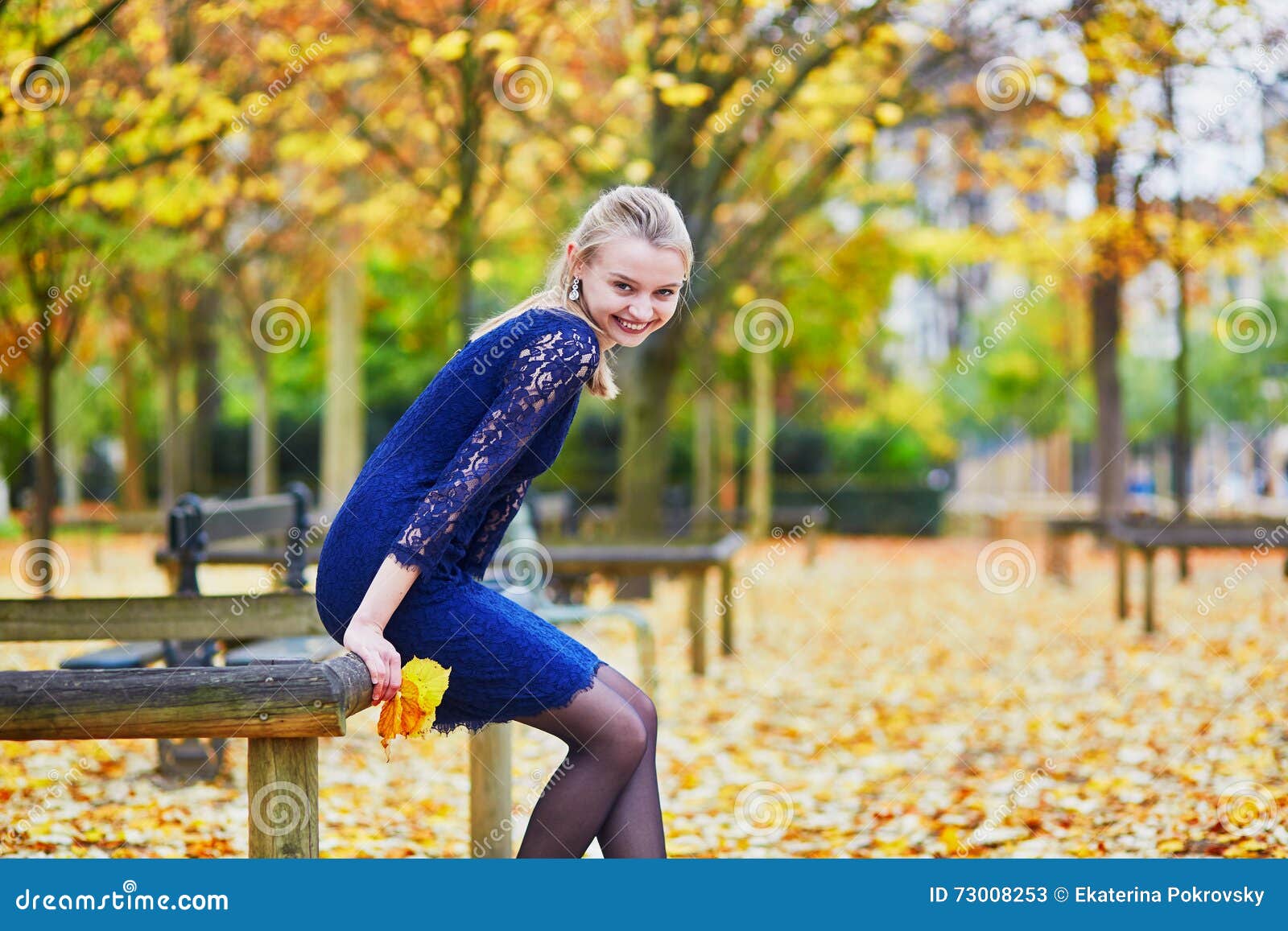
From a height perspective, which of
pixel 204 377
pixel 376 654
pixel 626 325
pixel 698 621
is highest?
pixel 204 377

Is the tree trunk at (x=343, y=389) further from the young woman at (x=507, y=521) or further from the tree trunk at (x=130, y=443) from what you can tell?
the young woman at (x=507, y=521)

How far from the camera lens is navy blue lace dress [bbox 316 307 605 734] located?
2.26 metres

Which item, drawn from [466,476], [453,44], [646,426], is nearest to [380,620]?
[466,476]

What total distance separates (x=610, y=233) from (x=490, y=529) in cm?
59

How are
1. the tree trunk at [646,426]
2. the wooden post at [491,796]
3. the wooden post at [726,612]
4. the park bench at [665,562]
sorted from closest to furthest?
the wooden post at [491,796] → the park bench at [665,562] → the wooden post at [726,612] → the tree trunk at [646,426]

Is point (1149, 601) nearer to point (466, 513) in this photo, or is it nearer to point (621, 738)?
point (621, 738)

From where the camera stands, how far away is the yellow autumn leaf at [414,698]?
231cm

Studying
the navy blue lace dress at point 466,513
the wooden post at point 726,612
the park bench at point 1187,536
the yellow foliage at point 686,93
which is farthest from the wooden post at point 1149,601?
the navy blue lace dress at point 466,513

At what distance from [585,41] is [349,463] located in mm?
5088

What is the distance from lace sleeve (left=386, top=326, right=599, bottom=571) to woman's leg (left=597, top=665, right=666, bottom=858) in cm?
42

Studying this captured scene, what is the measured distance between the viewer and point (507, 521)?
2.49m

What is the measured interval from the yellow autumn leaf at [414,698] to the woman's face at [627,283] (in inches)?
26.7

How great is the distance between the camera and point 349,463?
1380 cm
